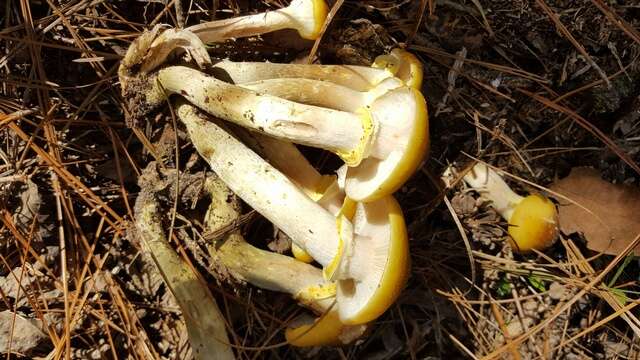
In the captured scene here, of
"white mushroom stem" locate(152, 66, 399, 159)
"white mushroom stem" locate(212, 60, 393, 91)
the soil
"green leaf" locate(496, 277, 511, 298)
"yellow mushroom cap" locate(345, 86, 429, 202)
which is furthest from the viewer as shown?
"green leaf" locate(496, 277, 511, 298)

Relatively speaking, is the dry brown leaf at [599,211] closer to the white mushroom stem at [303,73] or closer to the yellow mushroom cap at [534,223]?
the yellow mushroom cap at [534,223]

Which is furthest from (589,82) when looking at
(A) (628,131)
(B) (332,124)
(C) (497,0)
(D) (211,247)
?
(D) (211,247)

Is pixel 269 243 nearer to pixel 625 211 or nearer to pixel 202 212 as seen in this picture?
pixel 202 212

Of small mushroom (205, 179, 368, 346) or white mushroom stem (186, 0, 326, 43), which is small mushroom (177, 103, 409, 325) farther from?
white mushroom stem (186, 0, 326, 43)

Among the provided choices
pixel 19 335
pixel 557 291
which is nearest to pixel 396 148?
pixel 557 291

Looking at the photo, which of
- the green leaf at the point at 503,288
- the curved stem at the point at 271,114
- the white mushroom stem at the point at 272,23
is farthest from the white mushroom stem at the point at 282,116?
the green leaf at the point at 503,288

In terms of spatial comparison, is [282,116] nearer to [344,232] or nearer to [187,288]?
[344,232]

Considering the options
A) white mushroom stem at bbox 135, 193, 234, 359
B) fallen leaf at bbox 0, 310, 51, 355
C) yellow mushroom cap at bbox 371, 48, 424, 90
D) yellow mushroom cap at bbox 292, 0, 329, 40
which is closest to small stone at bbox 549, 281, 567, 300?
yellow mushroom cap at bbox 371, 48, 424, 90
